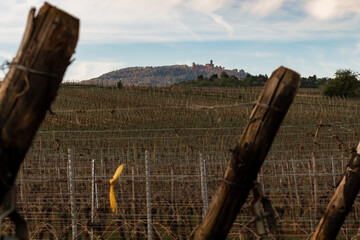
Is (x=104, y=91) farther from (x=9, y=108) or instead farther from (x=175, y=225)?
(x=9, y=108)

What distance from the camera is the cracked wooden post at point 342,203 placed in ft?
10.9

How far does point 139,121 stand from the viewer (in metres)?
26.4

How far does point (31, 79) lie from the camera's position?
6.60 feet

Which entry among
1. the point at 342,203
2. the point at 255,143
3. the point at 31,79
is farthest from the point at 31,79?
the point at 342,203

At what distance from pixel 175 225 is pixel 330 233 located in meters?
6.25

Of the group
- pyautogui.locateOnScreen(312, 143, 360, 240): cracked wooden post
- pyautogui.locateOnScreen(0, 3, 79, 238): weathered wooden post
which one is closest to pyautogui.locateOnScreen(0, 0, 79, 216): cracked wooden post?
pyautogui.locateOnScreen(0, 3, 79, 238): weathered wooden post

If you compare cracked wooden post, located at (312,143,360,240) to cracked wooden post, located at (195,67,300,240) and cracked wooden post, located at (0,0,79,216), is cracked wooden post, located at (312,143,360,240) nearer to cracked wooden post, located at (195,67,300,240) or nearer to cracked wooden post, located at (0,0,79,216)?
cracked wooden post, located at (195,67,300,240)

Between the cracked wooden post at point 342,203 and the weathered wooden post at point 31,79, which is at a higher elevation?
the weathered wooden post at point 31,79

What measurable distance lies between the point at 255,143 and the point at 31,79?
119cm

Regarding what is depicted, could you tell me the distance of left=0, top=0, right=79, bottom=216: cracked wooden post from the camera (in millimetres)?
1995

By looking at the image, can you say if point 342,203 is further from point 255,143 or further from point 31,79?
point 31,79

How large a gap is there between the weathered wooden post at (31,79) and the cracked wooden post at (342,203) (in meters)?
2.27

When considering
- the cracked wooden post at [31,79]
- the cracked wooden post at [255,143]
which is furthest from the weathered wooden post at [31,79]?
the cracked wooden post at [255,143]

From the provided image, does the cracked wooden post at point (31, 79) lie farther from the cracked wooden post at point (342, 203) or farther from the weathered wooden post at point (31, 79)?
the cracked wooden post at point (342, 203)
